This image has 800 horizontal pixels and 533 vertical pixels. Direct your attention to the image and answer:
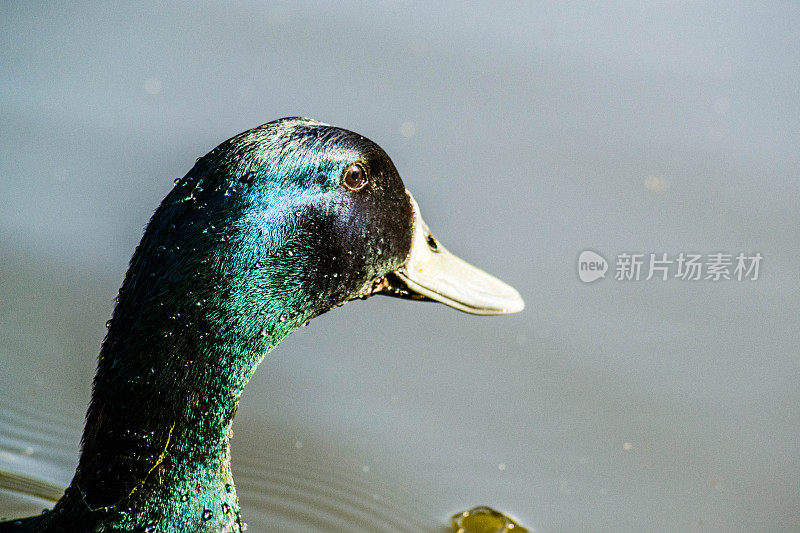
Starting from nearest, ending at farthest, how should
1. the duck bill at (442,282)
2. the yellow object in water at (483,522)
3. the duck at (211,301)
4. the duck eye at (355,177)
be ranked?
the duck at (211,301) → the duck eye at (355,177) → the duck bill at (442,282) → the yellow object in water at (483,522)

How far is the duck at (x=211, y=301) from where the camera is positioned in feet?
6.91

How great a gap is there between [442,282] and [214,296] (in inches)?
30.0

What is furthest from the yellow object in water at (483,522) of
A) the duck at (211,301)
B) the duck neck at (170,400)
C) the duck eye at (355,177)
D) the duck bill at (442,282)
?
the duck eye at (355,177)

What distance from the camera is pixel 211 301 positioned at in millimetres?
2119

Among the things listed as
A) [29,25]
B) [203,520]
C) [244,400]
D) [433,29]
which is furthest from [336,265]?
[29,25]

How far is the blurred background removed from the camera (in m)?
3.42

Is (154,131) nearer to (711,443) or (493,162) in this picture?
(493,162)

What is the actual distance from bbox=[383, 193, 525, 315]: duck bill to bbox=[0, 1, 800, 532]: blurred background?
89 centimetres

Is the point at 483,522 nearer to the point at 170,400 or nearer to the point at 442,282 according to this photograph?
the point at 442,282

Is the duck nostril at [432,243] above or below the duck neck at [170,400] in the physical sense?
above

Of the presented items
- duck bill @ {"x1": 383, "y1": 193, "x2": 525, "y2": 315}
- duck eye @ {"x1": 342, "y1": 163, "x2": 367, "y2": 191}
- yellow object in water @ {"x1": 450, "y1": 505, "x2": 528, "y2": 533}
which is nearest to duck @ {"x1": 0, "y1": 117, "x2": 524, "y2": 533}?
duck eye @ {"x1": 342, "y1": 163, "x2": 367, "y2": 191}

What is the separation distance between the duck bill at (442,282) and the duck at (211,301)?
0.18m

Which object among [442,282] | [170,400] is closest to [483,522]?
[442,282]

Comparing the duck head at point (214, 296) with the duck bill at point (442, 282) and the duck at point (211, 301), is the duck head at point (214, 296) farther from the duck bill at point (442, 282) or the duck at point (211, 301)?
the duck bill at point (442, 282)
